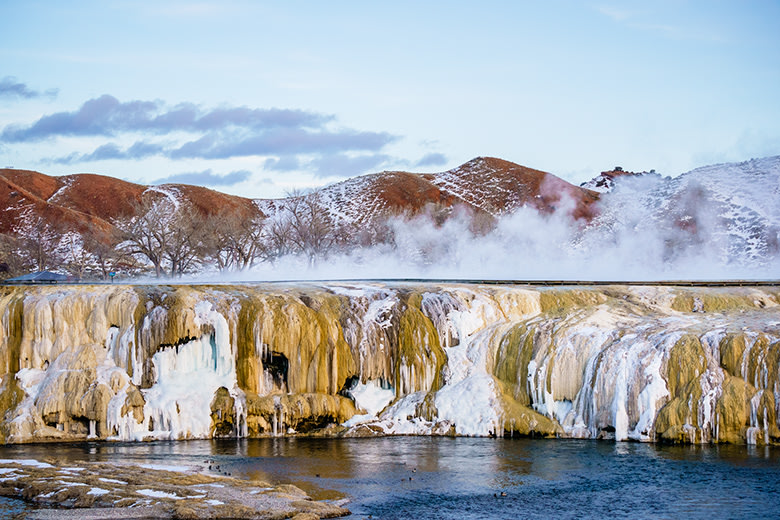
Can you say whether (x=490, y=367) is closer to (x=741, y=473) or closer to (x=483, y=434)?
(x=483, y=434)

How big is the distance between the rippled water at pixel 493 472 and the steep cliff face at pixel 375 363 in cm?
159

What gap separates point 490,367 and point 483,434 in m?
3.89

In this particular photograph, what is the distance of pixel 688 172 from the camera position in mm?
84750

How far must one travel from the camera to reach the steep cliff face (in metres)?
37.5

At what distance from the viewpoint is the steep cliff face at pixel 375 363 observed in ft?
123

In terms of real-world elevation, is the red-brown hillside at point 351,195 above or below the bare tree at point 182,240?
above

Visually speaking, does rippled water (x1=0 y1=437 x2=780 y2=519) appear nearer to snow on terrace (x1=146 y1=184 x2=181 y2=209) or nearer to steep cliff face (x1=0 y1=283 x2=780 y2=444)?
steep cliff face (x1=0 y1=283 x2=780 y2=444)

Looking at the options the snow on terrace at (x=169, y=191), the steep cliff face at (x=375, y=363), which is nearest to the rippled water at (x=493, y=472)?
the steep cliff face at (x=375, y=363)

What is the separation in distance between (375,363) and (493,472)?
12.1m

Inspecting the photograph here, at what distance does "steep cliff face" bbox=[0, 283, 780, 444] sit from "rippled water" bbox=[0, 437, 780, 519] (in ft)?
5.21

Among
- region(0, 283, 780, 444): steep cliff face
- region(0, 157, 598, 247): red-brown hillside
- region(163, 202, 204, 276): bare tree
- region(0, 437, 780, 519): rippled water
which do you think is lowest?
region(0, 437, 780, 519): rippled water

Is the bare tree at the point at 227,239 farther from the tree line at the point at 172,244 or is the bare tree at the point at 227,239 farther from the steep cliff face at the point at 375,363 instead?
the steep cliff face at the point at 375,363

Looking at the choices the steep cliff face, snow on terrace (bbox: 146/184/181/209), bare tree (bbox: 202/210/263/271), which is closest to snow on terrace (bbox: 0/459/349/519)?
the steep cliff face

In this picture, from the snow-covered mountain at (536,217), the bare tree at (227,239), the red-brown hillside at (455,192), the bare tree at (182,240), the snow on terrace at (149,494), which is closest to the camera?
the snow on terrace at (149,494)
